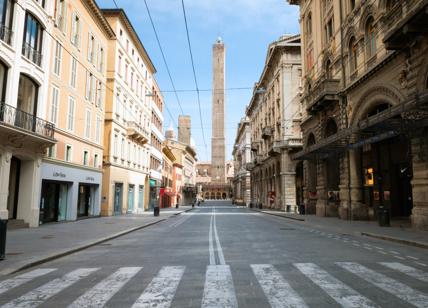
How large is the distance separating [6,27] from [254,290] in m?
17.2

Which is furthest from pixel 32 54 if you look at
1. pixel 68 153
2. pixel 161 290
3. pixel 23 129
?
pixel 161 290

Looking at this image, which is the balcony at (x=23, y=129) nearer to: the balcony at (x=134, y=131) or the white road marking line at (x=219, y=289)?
the white road marking line at (x=219, y=289)

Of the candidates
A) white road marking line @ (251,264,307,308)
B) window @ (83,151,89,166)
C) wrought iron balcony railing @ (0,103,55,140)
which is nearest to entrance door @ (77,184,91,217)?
window @ (83,151,89,166)

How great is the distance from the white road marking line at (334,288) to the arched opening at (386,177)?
63.2 feet

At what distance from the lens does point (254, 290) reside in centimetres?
630

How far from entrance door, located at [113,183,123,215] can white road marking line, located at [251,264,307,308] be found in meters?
28.1

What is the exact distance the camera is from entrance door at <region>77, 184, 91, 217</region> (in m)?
28.2

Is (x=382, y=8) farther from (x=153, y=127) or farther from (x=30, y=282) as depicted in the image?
(x=153, y=127)

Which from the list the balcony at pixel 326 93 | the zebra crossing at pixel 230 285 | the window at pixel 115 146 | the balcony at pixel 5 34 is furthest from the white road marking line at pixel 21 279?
the window at pixel 115 146

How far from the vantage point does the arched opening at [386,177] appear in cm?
2553

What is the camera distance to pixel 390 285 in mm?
6648

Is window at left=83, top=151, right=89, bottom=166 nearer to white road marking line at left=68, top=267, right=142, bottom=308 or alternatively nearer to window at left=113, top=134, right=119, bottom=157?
window at left=113, top=134, right=119, bottom=157

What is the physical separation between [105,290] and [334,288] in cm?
403

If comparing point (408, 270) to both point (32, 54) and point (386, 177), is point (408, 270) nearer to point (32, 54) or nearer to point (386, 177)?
point (386, 177)
